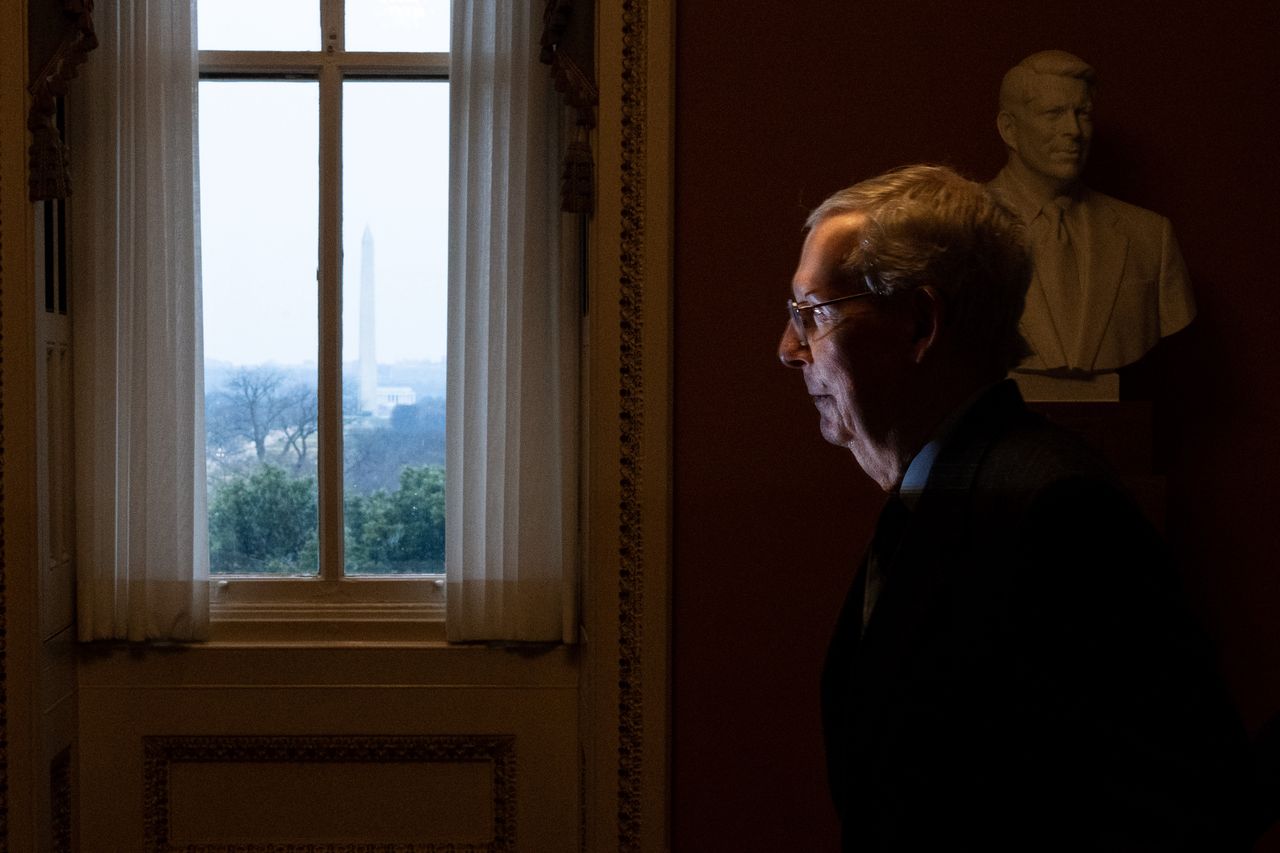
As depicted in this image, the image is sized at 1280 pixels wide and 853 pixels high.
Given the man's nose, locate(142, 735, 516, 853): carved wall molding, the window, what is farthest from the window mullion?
the man's nose

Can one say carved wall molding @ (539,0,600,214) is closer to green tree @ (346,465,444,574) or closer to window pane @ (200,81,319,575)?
window pane @ (200,81,319,575)

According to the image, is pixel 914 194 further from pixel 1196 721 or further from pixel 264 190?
pixel 264 190

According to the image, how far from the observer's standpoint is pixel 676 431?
305 cm

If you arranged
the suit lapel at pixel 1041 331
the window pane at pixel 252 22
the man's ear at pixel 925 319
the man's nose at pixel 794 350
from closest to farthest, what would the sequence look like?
the man's ear at pixel 925 319 < the man's nose at pixel 794 350 < the suit lapel at pixel 1041 331 < the window pane at pixel 252 22

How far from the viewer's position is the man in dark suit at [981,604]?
0.99 meters

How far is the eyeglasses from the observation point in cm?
137

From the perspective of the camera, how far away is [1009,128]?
9.01 feet

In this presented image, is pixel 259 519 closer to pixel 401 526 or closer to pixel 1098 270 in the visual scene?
pixel 401 526

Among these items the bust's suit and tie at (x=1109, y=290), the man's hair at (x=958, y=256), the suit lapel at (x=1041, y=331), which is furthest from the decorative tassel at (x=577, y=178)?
the man's hair at (x=958, y=256)

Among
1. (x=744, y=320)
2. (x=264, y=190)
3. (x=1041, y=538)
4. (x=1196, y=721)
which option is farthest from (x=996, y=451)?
(x=264, y=190)

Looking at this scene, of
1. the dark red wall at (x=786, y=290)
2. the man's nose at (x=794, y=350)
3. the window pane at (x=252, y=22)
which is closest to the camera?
the man's nose at (x=794, y=350)

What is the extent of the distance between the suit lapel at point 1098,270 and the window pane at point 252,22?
1.99 m

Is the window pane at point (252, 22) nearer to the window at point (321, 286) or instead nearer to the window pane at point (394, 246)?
the window at point (321, 286)

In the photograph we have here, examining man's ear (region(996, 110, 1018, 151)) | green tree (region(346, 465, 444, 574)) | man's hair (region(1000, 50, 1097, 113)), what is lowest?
green tree (region(346, 465, 444, 574))
